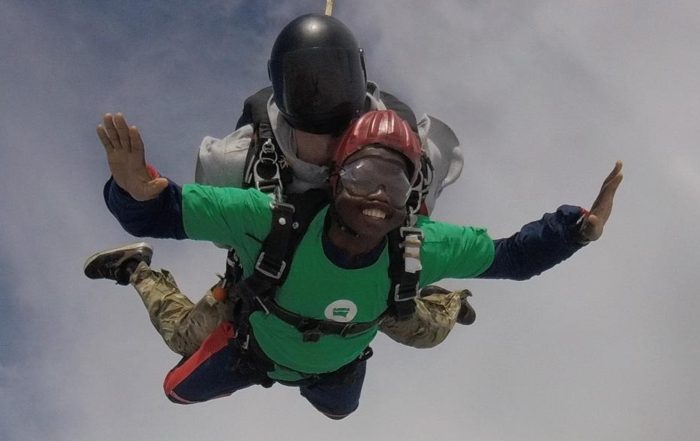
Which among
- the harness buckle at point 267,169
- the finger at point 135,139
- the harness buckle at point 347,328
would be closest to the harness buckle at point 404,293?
the harness buckle at point 347,328

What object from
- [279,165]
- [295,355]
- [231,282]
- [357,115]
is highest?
[357,115]

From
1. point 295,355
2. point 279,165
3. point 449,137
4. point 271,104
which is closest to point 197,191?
point 279,165

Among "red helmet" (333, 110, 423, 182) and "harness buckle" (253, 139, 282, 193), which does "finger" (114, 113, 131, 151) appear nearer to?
"harness buckle" (253, 139, 282, 193)

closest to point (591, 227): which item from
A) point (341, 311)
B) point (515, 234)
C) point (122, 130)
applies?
point (515, 234)

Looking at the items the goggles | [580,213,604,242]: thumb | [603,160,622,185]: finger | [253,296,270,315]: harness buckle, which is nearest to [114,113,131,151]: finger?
the goggles

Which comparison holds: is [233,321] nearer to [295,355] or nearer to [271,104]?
[295,355]

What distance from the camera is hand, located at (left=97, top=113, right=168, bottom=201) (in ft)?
11.6

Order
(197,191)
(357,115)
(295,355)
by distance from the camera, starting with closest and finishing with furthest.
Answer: (197,191), (357,115), (295,355)

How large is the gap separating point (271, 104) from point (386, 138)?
904mm

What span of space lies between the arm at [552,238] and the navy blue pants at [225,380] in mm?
1650

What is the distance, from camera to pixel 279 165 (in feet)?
14.1

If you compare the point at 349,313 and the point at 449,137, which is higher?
the point at 449,137

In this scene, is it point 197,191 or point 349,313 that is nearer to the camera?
point 197,191

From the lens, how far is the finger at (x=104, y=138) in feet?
11.5
